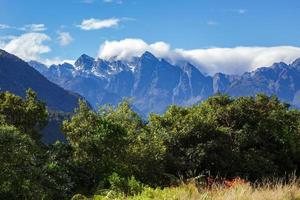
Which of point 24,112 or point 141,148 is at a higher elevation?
point 24,112

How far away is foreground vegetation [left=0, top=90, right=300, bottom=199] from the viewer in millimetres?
18422

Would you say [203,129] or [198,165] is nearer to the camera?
[198,165]

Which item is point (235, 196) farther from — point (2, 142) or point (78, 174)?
point (78, 174)

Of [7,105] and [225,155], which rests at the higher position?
[7,105]

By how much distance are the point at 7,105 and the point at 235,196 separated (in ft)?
74.7

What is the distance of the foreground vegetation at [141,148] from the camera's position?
18.4 meters

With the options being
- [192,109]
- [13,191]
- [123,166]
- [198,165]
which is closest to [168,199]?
[13,191]

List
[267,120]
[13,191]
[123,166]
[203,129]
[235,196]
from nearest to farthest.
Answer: [235,196], [13,191], [123,166], [203,129], [267,120]

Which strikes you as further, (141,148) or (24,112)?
(24,112)

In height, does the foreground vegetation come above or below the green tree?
below

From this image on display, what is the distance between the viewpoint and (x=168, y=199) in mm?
10367

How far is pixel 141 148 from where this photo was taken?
1006 inches

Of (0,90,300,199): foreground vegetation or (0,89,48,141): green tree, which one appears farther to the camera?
(0,89,48,141): green tree

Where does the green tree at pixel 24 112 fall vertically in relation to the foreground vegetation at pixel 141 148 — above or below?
above
